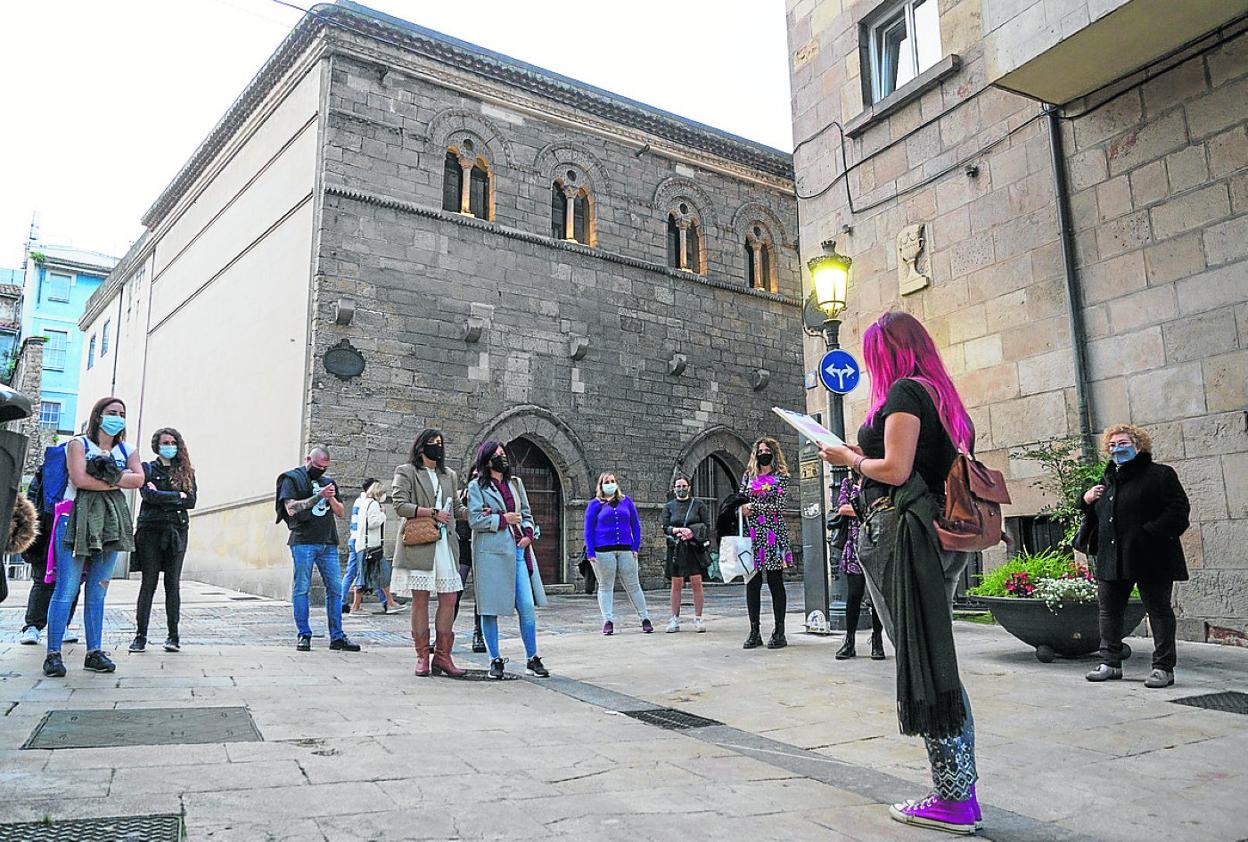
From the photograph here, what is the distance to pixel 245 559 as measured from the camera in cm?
1564

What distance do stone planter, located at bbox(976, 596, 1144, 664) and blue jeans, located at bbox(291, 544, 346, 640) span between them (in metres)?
5.19

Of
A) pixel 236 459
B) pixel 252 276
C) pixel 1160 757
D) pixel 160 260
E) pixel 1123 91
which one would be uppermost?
pixel 160 260

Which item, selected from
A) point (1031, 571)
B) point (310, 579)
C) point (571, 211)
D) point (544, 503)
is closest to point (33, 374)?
point (571, 211)

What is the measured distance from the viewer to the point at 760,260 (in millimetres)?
20609

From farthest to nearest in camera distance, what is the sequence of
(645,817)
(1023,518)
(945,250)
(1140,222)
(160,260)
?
(160,260)
(945,250)
(1023,518)
(1140,222)
(645,817)

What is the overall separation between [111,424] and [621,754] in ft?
14.3

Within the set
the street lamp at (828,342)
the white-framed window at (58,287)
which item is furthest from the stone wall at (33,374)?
the street lamp at (828,342)

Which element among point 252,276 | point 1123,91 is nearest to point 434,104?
point 252,276

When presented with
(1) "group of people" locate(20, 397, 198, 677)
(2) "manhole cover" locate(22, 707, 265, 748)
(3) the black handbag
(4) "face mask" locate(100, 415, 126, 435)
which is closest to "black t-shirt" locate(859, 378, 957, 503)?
(2) "manhole cover" locate(22, 707, 265, 748)

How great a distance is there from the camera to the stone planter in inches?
241

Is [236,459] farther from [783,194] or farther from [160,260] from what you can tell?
[783,194]

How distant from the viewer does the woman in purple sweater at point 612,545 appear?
884cm

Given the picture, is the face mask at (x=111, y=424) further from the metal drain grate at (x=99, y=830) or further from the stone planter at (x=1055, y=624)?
the stone planter at (x=1055, y=624)

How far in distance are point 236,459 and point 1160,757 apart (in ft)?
52.4
